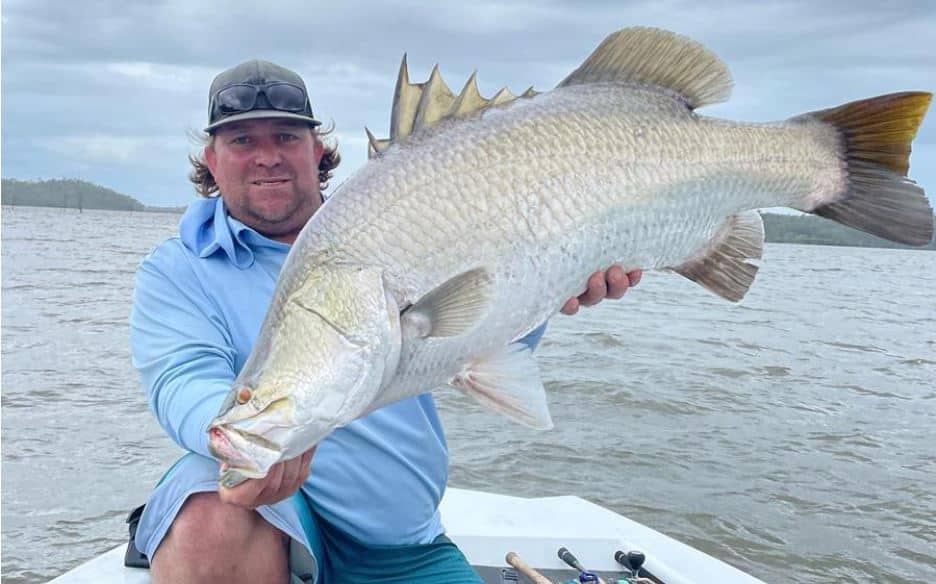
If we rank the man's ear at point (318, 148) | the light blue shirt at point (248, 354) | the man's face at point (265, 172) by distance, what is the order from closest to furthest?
the light blue shirt at point (248, 354)
the man's face at point (265, 172)
the man's ear at point (318, 148)

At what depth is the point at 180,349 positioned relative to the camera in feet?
9.29

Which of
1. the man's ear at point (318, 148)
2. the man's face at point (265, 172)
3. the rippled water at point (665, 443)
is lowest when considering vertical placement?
the rippled water at point (665, 443)

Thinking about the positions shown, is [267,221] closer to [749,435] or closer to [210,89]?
[210,89]

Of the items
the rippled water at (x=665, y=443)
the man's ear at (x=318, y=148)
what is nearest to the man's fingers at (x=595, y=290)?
the man's ear at (x=318, y=148)

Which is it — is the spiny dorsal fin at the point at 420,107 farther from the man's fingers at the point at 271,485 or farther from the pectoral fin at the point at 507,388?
the man's fingers at the point at 271,485

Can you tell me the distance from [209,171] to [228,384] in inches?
75.4

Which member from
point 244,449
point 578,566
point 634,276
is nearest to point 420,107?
point 634,276

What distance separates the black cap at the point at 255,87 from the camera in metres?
3.30

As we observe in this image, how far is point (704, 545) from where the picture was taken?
669 centimetres

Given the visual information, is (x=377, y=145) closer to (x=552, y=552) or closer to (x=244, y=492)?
(x=244, y=492)

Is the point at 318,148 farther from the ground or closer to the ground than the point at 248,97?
closer to the ground

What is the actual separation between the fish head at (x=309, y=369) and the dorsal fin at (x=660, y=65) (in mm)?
917

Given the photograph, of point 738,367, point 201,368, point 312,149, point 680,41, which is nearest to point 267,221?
point 312,149

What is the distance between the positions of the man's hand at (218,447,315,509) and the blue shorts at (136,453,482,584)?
560mm
